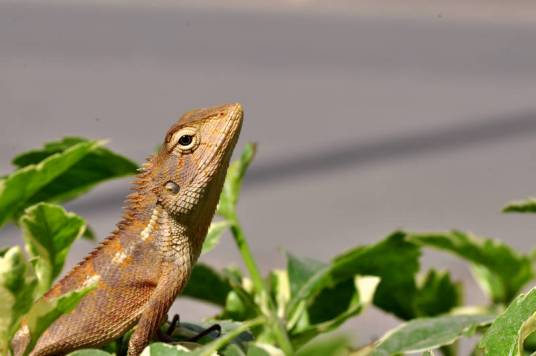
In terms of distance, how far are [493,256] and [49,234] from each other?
81 centimetres

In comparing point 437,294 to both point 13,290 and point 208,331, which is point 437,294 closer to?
point 208,331

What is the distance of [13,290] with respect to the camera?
0.84 meters

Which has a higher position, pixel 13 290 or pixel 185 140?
pixel 185 140

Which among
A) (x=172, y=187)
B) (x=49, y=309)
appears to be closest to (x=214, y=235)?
(x=172, y=187)

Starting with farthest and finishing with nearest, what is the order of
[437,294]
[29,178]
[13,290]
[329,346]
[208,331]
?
[437,294] → [29,178] → [208,331] → [13,290] → [329,346]

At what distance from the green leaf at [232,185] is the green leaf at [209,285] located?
11 cm

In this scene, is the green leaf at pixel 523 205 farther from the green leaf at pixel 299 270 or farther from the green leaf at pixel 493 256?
the green leaf at pixel 299 270

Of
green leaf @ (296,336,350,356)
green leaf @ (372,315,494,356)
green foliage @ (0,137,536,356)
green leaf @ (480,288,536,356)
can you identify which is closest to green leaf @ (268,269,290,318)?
green foliage @ (0,137,536,356)

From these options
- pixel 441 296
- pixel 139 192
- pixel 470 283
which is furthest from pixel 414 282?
pixel 470 283

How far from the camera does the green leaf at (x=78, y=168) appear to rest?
1373 mm

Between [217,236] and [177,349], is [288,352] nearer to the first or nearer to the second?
[177,349]

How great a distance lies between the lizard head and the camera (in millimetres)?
1317

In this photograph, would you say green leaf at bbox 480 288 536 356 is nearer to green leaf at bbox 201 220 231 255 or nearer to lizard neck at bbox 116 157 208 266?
lizard neck at bbox 116 157 208 266

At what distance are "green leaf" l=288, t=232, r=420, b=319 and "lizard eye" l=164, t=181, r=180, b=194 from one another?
250 mm
